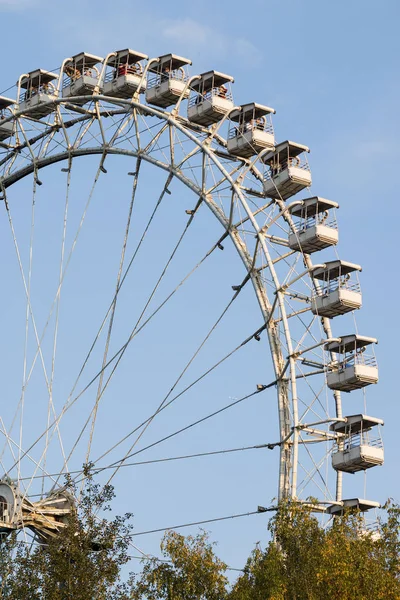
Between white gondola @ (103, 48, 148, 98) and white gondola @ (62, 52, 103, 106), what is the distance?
690 mm

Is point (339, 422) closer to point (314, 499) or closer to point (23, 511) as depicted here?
point (314, 499)

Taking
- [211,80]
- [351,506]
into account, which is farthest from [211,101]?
[351,506]

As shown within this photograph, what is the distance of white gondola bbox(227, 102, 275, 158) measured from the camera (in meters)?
68.0

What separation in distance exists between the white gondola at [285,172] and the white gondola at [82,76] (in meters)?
8.07

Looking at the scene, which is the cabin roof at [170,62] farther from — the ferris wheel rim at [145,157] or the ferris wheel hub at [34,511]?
the ferris wheel hub at [34,511]

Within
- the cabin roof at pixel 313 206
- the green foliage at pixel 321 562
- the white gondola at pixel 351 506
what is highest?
the cabin roof at pixel 313 206

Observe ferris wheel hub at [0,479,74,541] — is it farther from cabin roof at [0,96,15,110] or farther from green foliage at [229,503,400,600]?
cabin roof at [0,96,15,110]

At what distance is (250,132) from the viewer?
2680 inches

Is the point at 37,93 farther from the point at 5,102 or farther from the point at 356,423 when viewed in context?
the point at 356,423

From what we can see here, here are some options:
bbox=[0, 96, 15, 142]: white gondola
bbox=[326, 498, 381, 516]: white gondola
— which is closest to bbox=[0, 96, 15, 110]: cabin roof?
bbox=[0, 96, 15, 142]: white gondola

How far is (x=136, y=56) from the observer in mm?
71500

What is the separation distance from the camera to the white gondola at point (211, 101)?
68.8 meters

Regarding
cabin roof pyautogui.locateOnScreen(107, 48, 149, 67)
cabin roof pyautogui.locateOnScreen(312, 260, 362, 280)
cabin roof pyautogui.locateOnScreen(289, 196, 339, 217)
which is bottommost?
cabin roof pyautogui.locateOnScreen(312, 260, 362, 280)

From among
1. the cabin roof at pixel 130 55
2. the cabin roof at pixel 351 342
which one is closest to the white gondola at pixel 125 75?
the cabin roof at pixel 130 55
